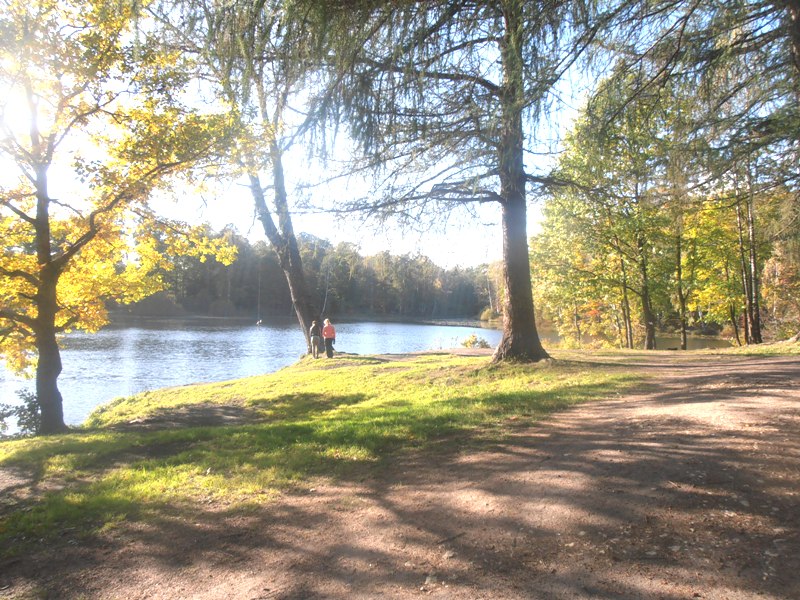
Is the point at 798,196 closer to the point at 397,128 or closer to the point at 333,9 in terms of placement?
the point at 397,128

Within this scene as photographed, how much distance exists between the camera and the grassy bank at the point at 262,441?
4.91m

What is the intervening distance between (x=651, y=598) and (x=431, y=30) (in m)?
4.06

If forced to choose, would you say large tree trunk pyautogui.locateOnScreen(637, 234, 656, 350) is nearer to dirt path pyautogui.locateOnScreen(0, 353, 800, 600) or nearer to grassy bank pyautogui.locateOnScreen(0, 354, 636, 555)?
grassy bank pyautogui.locateOnScreen(0, 354, 636, 555)

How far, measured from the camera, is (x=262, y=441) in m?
6.89

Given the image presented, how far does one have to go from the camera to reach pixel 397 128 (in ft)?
16.7

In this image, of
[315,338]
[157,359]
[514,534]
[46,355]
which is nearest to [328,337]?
[315,338]

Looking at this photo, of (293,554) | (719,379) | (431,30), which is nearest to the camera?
(293,554)

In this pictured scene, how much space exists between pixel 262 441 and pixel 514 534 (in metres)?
4.37

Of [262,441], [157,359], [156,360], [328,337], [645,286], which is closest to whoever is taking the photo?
[262,441]

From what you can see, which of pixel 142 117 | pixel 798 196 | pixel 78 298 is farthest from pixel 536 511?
pixel 78 298

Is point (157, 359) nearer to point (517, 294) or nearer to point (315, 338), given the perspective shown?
point (315, 338)

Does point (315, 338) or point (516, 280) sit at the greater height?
point (516, 280)

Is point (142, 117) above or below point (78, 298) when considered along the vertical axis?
above

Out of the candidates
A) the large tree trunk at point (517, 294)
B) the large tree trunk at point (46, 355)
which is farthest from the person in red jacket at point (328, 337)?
the large tree trunk at point (46, 355)
